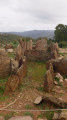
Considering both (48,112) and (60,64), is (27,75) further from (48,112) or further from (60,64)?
(48,112)

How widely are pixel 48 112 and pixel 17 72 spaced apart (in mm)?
3151

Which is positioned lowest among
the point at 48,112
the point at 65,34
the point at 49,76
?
the point at 48,112

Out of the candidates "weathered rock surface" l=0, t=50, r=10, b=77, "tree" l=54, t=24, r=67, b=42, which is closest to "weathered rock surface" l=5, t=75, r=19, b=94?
"weathered rock surface" l=0, t=50, r=10, b=77

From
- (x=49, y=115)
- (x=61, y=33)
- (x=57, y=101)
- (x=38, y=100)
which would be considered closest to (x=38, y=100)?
(x=38, y=100)

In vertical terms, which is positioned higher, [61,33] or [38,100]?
[61,33]

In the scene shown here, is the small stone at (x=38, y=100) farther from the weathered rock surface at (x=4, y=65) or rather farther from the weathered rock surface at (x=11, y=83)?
the weathered rock surface at (x=4, y=65)

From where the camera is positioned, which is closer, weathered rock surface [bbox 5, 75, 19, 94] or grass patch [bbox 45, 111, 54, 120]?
grass patch [bbox 45, 111, 54, 120]

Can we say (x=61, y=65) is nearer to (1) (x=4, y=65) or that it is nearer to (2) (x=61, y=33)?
(1) (x=4, y=65)

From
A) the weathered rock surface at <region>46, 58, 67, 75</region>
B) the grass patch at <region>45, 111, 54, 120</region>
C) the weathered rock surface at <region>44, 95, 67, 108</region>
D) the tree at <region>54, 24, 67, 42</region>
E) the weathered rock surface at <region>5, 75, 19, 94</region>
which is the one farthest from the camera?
the tree at <region>54, 24, 67, 42</region>

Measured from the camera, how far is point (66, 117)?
4.96 m

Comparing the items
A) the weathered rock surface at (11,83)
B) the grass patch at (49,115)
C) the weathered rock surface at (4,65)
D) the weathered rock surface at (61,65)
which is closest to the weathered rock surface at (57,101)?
the grass patch at (49,115)

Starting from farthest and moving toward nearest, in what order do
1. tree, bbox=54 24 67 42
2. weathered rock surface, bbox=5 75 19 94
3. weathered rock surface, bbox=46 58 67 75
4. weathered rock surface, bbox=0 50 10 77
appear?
tree, bbox=54 24 67 42
weathered rock surface, bbox=46 58 67 75
weathered rock surface, bbox=0 50 10 77
weathered rock surface, bbox=5 75 19 94

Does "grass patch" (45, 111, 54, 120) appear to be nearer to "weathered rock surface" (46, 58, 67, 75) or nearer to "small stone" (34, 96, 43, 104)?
"small stone" (34, 96, 43, 104)

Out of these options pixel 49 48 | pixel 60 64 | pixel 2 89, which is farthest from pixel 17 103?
pixel 49 48
